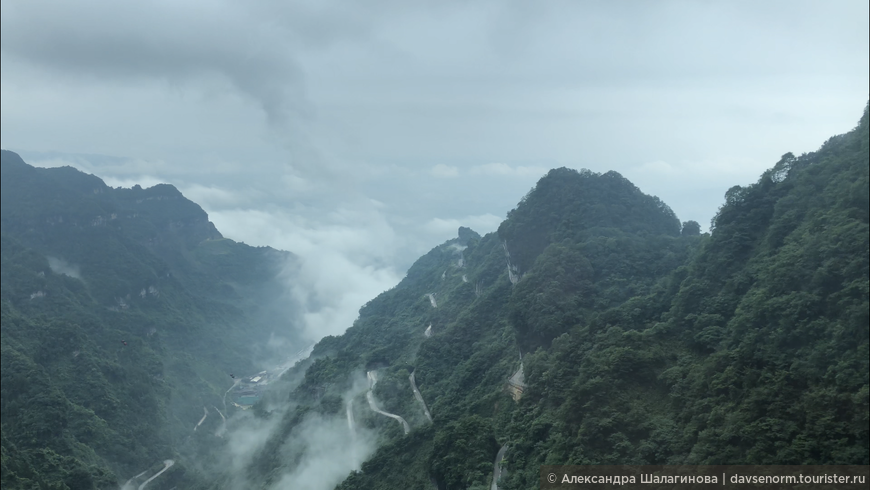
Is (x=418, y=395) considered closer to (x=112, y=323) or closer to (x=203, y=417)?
(x=203, y=417)

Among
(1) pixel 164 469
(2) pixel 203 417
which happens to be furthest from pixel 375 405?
(2) pixel 203 417

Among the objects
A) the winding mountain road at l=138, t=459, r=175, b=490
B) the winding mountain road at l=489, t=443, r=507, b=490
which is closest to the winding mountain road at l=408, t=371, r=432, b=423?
the winding mountain road at l=489, t=443, r=507, b=490

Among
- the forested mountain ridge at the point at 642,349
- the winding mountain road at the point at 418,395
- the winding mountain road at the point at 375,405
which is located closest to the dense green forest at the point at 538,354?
the forested mountain ridge at the point at 642,349

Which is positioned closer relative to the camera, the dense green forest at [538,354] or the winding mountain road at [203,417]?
the dense green forest at [538,354]

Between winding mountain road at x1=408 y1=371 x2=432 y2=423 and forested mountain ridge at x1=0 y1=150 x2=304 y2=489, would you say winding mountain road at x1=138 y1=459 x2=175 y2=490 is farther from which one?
winding mountain road at x1=408 y1=371 x2=432 y2=423

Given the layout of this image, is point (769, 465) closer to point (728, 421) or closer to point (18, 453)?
point (728, 421)

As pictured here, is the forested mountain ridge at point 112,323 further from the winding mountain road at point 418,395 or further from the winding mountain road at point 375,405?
the winding mountain road at point 418,395
